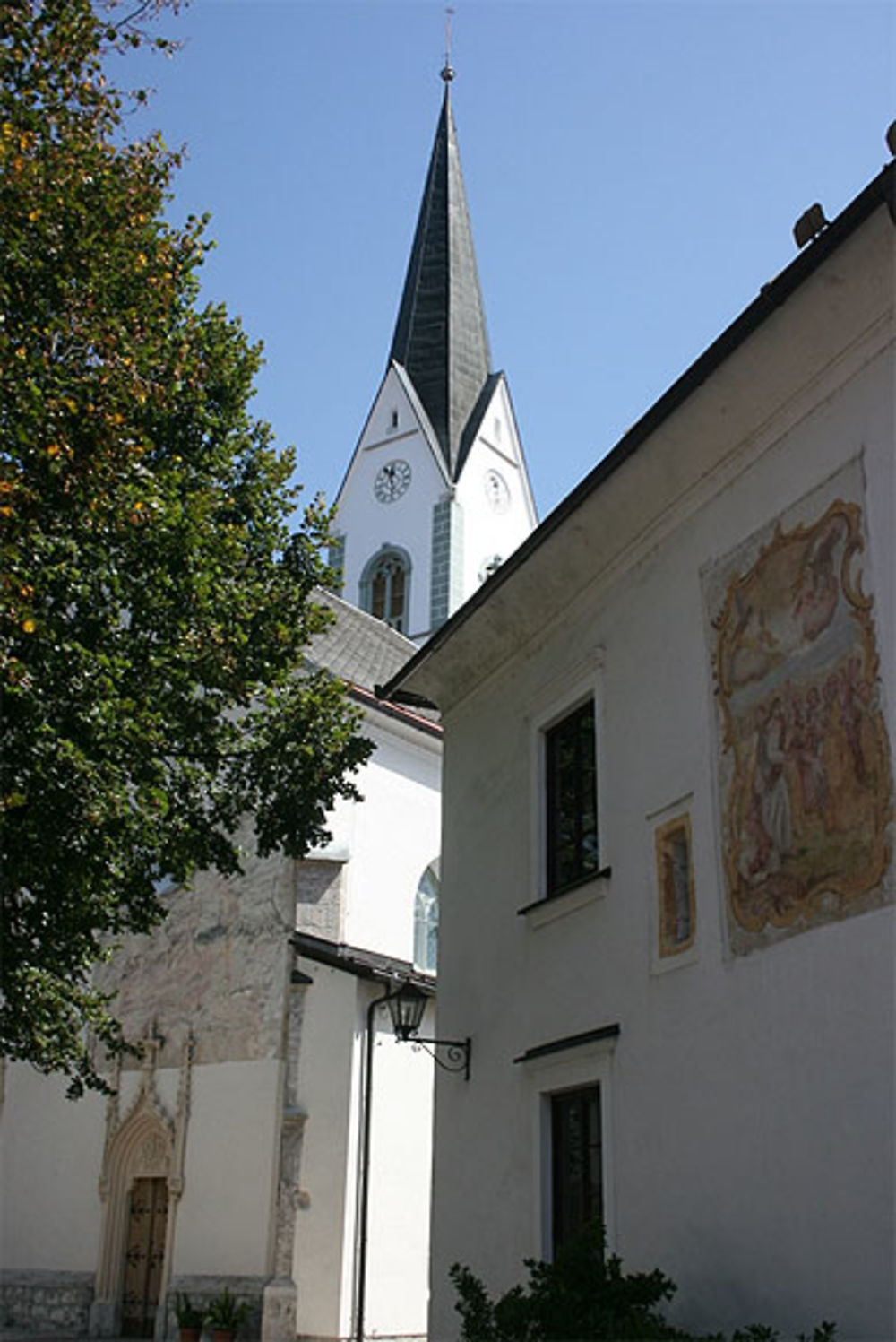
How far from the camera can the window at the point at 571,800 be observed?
9805 millimetres

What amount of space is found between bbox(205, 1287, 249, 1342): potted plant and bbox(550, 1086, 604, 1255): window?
989 cm

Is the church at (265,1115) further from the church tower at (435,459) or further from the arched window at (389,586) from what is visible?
the church tower at (435,459)

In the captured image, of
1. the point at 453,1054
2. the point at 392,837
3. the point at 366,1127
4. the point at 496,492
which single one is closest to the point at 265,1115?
the point at 366,1127

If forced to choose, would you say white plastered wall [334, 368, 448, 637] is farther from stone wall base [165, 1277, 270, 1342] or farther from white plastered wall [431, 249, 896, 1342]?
white plastered wall [431, 249, 896, 1342]

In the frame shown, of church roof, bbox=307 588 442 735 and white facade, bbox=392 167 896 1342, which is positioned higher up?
church roof, bbox=307 588 442 735

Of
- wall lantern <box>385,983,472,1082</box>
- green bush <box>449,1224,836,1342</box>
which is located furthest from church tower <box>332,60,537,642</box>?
green bush <box>449,1224,836,1342</box>

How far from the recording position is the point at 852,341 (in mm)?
7191

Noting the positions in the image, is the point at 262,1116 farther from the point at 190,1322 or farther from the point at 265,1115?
the point at 190,1322

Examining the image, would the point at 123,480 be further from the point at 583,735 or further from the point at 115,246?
the point at 583,735

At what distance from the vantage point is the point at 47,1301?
2070 centimetres

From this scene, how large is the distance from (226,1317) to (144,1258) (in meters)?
3.04

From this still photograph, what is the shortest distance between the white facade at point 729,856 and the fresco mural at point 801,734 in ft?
0.06

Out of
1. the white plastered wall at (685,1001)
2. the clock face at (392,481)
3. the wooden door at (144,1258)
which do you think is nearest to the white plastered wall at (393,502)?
the clock face at (392,481)

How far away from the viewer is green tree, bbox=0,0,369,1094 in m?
8.69
